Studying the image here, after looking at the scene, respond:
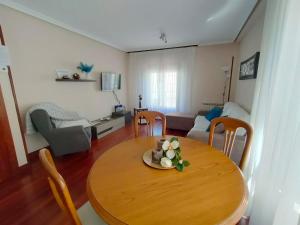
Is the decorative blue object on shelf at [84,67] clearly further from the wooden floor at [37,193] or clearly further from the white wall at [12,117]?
the wooden floor at [37,193]

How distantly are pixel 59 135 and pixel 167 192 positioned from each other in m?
Answer: 2.30

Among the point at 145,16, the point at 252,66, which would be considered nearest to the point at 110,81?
the point at 145,16

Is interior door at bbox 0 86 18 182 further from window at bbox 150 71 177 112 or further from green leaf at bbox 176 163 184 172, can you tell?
window at bbox 150 71 177 112

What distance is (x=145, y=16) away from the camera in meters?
2.58

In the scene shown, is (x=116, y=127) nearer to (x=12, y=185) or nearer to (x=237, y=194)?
(x=12, y=185)

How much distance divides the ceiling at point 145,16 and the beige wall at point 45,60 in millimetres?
191

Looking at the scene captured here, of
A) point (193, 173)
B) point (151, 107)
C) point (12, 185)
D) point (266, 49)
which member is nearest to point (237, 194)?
point (193, 173)

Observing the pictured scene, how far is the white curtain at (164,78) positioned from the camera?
461cm

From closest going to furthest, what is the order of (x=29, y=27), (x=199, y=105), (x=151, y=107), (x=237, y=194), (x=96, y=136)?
(x=237, y=194) < (x=29, y=27) < (x=96, y=136) < (x=199, y=105) < (x=151, y=107)

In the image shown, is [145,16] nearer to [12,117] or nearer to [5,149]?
[12,117]

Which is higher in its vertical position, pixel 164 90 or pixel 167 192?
pixel 164 90

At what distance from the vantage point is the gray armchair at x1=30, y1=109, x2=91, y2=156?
94.5 inches

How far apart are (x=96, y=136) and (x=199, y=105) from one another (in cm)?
324

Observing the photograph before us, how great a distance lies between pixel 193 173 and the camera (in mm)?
991
